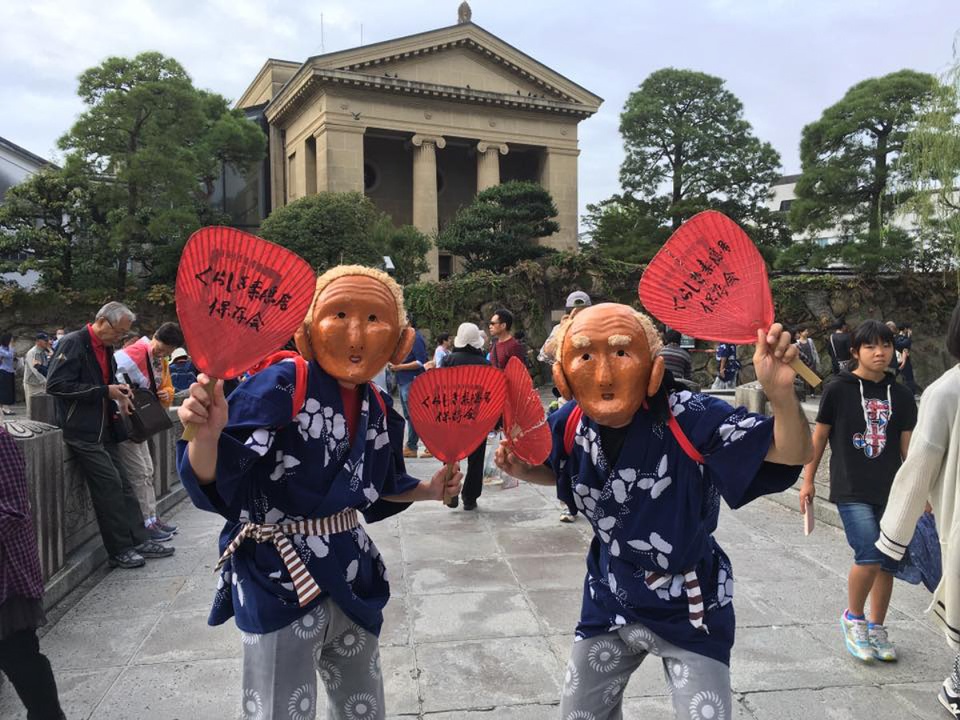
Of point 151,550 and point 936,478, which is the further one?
point 151,550

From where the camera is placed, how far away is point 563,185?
31938 millimetres

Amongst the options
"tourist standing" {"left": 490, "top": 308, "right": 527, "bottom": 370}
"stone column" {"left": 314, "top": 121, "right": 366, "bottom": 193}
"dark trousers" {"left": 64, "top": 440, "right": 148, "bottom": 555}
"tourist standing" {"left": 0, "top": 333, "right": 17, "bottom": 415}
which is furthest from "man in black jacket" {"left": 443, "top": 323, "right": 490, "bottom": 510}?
"stone column" {"left": 314, "top": 121, "right": 366, "bottom": 193}

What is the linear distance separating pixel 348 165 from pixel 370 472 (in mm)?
27574

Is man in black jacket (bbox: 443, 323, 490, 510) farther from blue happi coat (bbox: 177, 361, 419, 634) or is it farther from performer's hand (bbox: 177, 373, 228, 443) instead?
performer's hand (bbox: 177, 373, 228, 443)

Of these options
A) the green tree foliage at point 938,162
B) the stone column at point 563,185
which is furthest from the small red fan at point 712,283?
the stone column at point 563,185

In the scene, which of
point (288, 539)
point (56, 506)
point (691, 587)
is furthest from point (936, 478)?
point (56, 506)

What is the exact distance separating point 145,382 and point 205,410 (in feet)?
13.4

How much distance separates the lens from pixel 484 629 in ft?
12.9

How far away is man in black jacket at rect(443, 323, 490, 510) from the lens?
6.13m

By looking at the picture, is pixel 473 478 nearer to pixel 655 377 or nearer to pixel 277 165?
pixel 655 377

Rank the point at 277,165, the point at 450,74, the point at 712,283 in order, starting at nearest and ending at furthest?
the point at 712,283 < the point at 450,74 < the point at 277,165

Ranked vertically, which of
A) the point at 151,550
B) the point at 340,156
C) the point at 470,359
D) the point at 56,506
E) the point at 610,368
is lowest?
the point at 151,550

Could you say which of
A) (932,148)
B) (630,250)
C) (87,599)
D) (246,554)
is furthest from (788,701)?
(630,250)

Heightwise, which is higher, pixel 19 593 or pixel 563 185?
pixel 563 185
